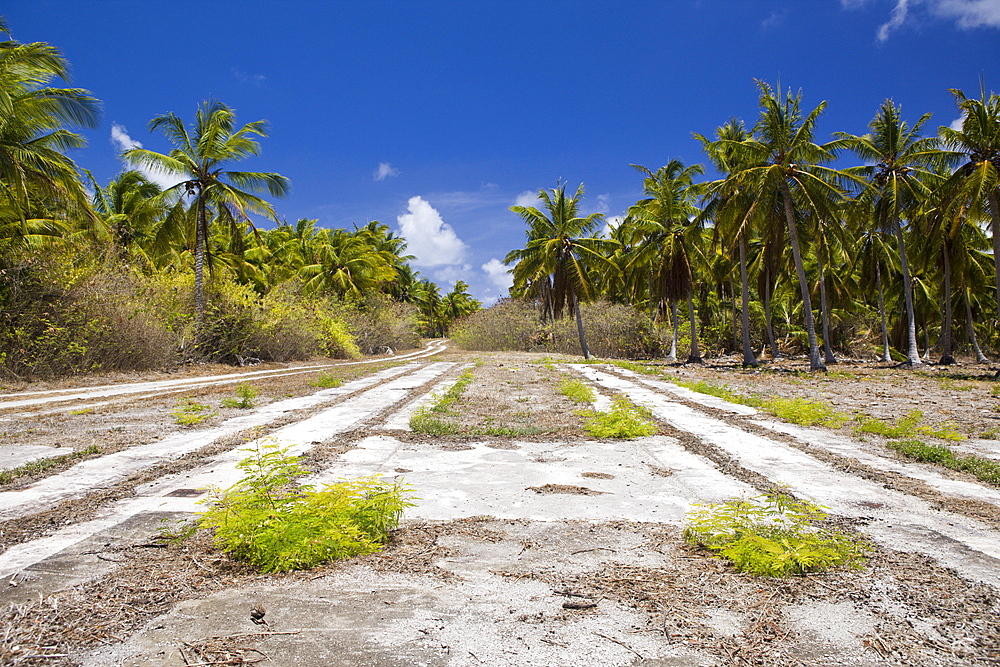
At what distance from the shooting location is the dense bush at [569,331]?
94.6ft

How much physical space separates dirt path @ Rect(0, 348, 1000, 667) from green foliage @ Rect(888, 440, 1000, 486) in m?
0.13

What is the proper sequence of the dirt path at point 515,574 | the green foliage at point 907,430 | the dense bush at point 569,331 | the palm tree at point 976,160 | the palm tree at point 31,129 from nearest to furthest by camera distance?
the dirt path at point 515,574
the green foliage at point 907,430
the palm tree at point 31,129
the palm tree at point 976,160
the dense bush at point 569,331

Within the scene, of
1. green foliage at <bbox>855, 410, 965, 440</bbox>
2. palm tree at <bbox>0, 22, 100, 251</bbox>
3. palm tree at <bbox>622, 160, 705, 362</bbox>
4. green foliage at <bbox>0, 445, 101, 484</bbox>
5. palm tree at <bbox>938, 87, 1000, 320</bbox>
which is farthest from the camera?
palm tree at <bbox>622, 160, 705, 362</bbox>

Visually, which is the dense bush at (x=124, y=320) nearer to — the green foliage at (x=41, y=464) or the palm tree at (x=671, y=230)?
the green foliage at (x=41, y=464)

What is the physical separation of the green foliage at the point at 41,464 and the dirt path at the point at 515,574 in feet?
0.14

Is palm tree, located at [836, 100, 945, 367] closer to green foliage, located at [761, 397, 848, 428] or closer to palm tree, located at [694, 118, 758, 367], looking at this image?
palm tree, located at [694, 118, 758, 367]

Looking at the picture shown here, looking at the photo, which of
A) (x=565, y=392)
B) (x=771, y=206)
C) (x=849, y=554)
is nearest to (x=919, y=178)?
(x=771, y=206)

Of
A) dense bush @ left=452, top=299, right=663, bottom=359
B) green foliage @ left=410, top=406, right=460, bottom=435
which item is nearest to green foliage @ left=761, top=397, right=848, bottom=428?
green foliage @ left=410, top=406, right=460, bottom=435

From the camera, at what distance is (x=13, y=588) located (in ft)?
6.51

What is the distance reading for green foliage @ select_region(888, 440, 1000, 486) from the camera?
374 centimetres

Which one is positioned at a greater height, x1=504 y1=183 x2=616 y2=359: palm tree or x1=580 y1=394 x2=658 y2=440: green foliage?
x1=504 y1=183 x2=616 y2=359: palm tree

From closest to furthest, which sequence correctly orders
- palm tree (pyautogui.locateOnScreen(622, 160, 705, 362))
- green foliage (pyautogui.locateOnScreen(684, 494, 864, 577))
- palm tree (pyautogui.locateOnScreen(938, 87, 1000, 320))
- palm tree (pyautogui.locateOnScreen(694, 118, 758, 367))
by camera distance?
green foliage (pyautogui.locateOnScreen(684, 494, 864, 577)), palm tree (pyautogui.locateOnScreen(938, 87, 1000, 320)), palm tree (pyautogui.locateOnScreen(694, 118, 758, 367)), palm tree (pyautogui.locateOnScreen(622, 160, 705, 362))

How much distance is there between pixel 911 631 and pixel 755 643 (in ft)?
1.79

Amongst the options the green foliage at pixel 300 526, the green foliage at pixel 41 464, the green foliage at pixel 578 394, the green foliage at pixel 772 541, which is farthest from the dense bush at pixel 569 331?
the green foliage at pixel 300 526
